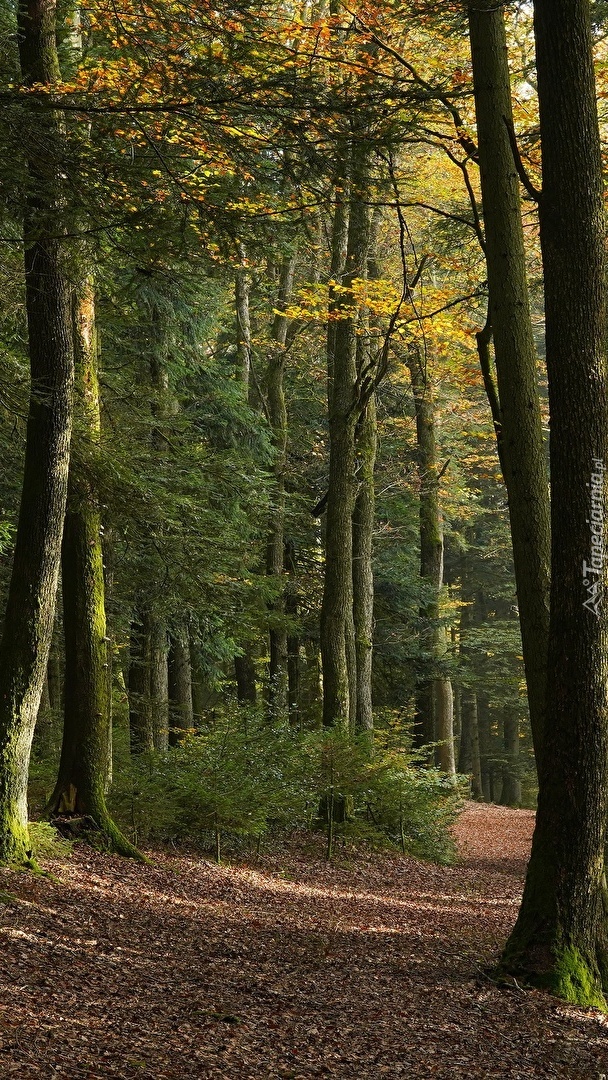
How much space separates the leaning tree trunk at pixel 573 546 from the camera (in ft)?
19.2

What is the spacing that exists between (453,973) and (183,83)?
21.4 feet

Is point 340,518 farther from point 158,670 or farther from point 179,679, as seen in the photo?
point 179,679

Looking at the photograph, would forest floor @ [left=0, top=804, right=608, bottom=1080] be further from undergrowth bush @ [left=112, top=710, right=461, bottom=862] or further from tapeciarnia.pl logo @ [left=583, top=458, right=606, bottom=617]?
tapeciarnia.pl logo @ [left=583, top=458, right=606, bottom=617]

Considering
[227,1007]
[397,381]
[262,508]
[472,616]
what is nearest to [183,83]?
[227,1007]

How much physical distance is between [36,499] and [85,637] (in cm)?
215

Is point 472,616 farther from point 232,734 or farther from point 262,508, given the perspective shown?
point 232,734

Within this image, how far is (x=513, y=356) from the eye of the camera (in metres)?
7.03

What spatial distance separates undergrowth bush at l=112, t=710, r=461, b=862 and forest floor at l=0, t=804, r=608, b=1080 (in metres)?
1.19

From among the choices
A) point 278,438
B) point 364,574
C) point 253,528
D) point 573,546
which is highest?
point 278,438

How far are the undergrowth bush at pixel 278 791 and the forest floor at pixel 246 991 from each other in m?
1.19

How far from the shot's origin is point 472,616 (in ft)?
107

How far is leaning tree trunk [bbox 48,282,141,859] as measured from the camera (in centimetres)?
896

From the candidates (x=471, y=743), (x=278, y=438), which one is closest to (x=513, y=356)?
(x=278, y=438)

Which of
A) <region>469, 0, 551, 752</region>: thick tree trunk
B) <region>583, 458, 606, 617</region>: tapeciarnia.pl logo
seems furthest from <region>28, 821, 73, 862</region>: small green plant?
<region>583, 458, 606, 617</region>: tapeciarnia.pl logo
